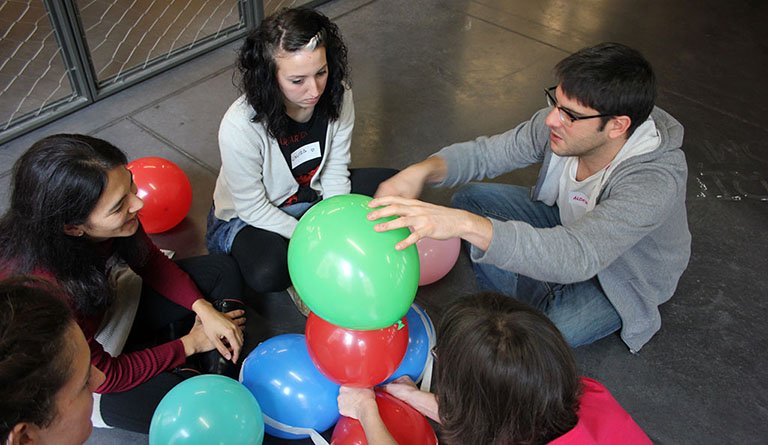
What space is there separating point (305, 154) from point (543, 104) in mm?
1800

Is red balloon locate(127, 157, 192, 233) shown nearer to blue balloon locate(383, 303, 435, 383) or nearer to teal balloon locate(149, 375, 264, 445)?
teal balloon locate(149, 375, 264, 445)

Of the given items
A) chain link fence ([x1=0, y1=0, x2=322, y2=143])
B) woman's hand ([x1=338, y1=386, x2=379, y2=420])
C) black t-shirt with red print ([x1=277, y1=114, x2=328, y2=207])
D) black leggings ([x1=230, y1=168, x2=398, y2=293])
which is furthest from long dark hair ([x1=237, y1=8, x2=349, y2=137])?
chain link fence ([x1=0, y1=0, x2=322, y2=143])

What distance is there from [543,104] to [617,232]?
1909mm

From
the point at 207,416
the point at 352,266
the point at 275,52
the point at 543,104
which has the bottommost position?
the point at 543,104

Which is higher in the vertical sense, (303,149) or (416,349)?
(303,149)

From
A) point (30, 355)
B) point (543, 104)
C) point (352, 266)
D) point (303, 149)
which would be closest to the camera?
point (30, 355)

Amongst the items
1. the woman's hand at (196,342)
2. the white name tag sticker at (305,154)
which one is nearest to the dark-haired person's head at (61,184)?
the woman's hand at (196,342)

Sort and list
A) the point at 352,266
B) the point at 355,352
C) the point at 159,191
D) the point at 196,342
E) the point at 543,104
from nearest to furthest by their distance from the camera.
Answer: the point at 352,266
the point at 355,352
the point at 196,342
the point at 159,191
the point at 543,104

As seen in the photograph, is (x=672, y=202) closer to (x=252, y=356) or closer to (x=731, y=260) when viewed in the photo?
(x=731, y=260)

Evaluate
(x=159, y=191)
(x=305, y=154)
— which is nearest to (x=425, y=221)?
(x=305, y=154)

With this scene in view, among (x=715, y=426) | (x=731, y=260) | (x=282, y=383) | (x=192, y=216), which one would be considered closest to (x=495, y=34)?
(x=731, y=260)

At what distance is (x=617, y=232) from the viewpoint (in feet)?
5.56

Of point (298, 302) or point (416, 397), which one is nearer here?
point (416, 397)

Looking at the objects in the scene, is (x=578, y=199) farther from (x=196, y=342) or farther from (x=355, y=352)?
(x=196, y=342)
